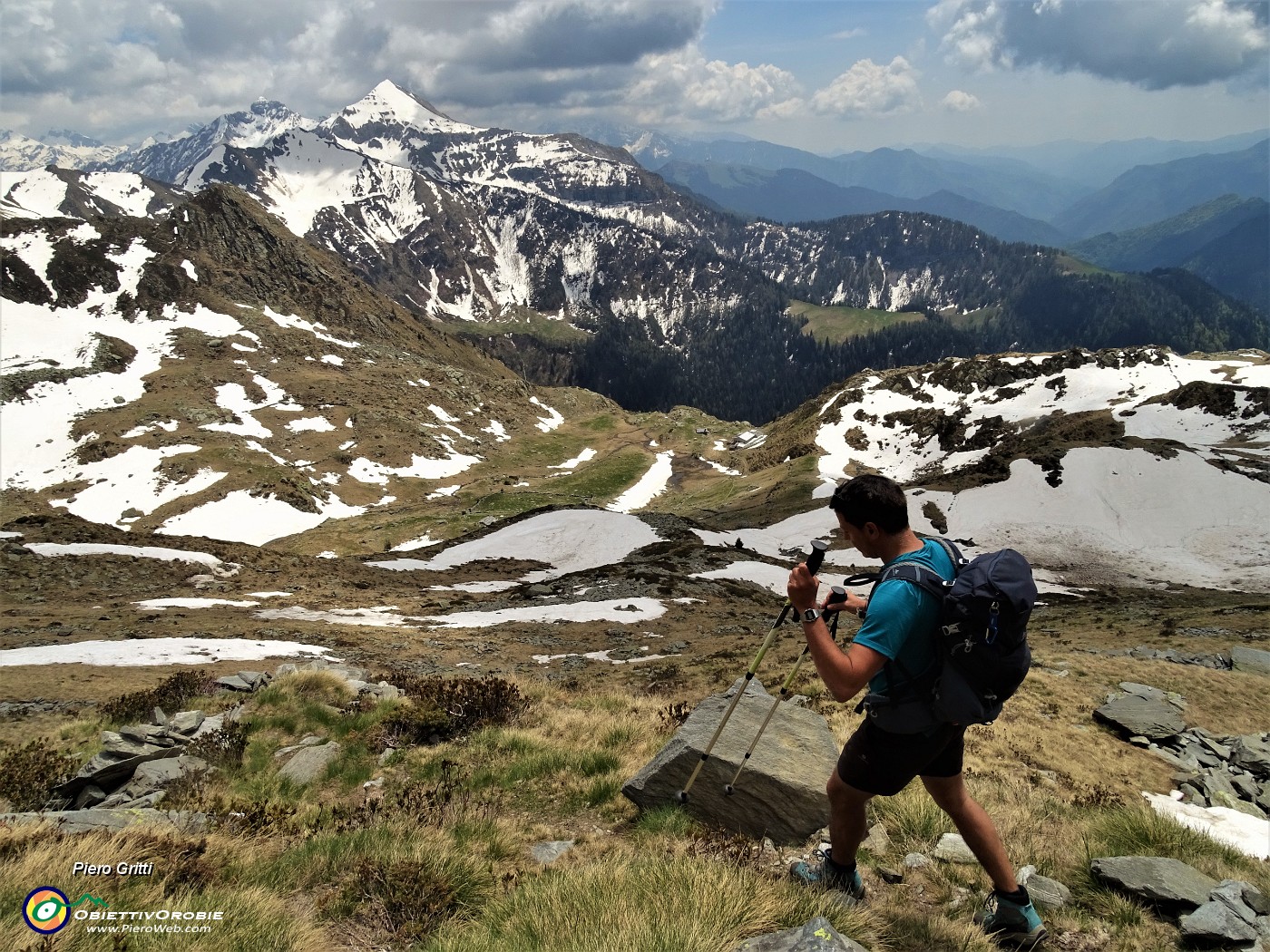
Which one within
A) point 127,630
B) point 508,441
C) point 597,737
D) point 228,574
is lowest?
point 508,441

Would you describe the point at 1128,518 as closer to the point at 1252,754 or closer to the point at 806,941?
the point at 1252,754

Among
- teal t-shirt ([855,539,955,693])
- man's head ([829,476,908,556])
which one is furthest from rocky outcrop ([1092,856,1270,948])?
man's head ([829,476,908,556])

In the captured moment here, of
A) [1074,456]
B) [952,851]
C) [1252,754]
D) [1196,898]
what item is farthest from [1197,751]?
[1074,456]

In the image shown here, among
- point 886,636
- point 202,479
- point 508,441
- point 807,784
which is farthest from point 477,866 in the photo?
point 508,441

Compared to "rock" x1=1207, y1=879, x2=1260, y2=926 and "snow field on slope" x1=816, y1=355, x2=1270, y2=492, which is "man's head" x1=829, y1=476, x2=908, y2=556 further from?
"snow field on slope" x1=816, y1=355, x2=1270, y2=492

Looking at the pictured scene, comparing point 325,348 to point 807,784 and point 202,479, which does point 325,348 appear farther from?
point 807,784

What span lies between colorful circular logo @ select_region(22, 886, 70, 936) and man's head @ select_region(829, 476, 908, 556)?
20.1ft

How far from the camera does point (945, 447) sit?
93.4 m

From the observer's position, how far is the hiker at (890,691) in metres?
4.62

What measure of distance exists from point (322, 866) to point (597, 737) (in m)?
5.19

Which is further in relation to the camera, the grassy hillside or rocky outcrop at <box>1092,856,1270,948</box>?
rocky outcrop at <box>1092,856,1270,948</box>

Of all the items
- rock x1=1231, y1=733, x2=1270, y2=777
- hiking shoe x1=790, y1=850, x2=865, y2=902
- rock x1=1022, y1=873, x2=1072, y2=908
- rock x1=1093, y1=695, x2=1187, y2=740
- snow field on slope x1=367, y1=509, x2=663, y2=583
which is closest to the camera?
hiking shoe x1=790, y1=850, x2=865, y2=902

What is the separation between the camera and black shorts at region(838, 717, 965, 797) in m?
5.00

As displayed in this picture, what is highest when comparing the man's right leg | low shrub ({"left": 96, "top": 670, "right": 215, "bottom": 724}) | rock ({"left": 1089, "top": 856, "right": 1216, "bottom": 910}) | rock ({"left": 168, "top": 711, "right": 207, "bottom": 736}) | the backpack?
the backpack
